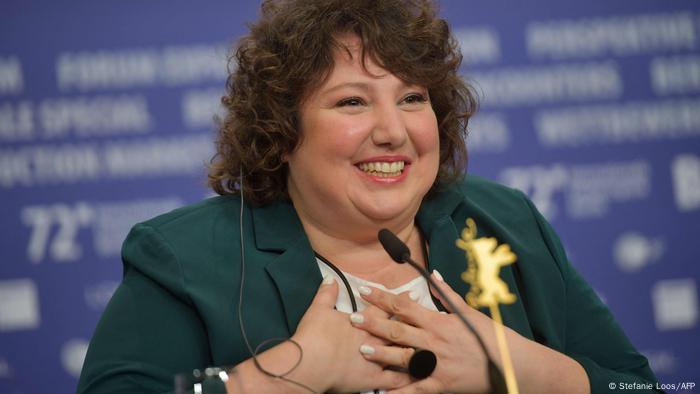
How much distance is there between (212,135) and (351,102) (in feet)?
4.24

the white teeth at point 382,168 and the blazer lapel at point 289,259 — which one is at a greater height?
the white teeth at point 382,168

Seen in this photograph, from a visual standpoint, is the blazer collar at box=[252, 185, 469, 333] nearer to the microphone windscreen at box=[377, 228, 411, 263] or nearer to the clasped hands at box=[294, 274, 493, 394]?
the clasped hands at box=[294, 274, 493, 394]

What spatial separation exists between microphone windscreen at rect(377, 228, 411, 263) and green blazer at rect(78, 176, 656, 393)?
9.7 inches

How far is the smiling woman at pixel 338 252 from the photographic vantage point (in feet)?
5.27

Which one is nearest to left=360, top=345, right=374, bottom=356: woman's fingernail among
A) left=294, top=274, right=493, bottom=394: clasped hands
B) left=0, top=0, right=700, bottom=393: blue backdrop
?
left=294, top=274, right=493, bottom=394: clasped hands

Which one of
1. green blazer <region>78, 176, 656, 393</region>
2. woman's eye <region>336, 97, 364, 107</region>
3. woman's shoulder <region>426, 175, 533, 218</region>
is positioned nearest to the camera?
green blazer <region>78, 176, 656, 393</region>

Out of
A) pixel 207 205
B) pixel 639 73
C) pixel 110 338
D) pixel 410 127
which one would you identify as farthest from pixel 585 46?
pixel 110 338

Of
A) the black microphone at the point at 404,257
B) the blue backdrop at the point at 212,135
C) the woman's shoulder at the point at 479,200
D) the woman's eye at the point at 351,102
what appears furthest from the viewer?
the blue backdrop at the point at 212,135

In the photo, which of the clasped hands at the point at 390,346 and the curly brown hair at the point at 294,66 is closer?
the clasped hands at the point at 390,346

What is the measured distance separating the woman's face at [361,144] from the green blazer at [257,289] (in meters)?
0.13

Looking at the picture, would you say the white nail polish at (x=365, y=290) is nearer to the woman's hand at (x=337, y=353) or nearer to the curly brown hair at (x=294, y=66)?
the woman's hand at (x=337, y=353)

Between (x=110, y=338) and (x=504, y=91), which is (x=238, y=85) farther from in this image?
(x=504, y=91)

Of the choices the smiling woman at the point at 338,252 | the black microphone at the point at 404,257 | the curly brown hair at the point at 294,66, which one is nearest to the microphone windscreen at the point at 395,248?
Answer: the black microphone at the point at 404,257

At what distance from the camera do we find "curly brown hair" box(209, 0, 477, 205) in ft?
5.72
